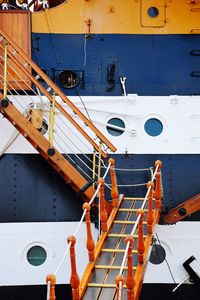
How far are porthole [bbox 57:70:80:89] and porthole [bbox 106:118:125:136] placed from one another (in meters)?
0.84

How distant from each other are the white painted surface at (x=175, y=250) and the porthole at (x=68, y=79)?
8.66 ft

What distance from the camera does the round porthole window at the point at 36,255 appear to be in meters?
9.17

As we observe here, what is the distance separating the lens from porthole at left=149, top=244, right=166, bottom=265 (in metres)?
9.26

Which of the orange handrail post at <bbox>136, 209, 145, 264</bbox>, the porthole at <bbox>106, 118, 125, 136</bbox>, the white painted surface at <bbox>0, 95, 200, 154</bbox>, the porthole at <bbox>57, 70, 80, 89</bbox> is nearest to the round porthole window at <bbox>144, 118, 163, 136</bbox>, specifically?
the white painted surface at <bbox>0, 95, 200, 154</bbox>

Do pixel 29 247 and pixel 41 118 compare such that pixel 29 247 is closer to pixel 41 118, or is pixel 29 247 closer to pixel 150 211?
pixel 41 118

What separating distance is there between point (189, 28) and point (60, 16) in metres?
2.12

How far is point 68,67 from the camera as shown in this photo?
33.0 ft

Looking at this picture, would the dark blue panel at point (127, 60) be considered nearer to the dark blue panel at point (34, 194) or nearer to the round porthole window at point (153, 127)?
the round porthole window at point (153, 127)

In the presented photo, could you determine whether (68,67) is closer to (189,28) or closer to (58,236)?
(189,28)

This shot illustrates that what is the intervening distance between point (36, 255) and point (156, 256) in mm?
1777

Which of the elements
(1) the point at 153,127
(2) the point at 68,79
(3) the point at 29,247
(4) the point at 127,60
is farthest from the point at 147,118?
(3) the point at 29,247

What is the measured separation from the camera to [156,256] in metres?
9.27

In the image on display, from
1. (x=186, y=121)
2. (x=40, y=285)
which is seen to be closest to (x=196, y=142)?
(x=186, y=121)

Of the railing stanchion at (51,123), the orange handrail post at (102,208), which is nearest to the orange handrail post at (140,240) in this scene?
the orange handrail post at (102,208)
